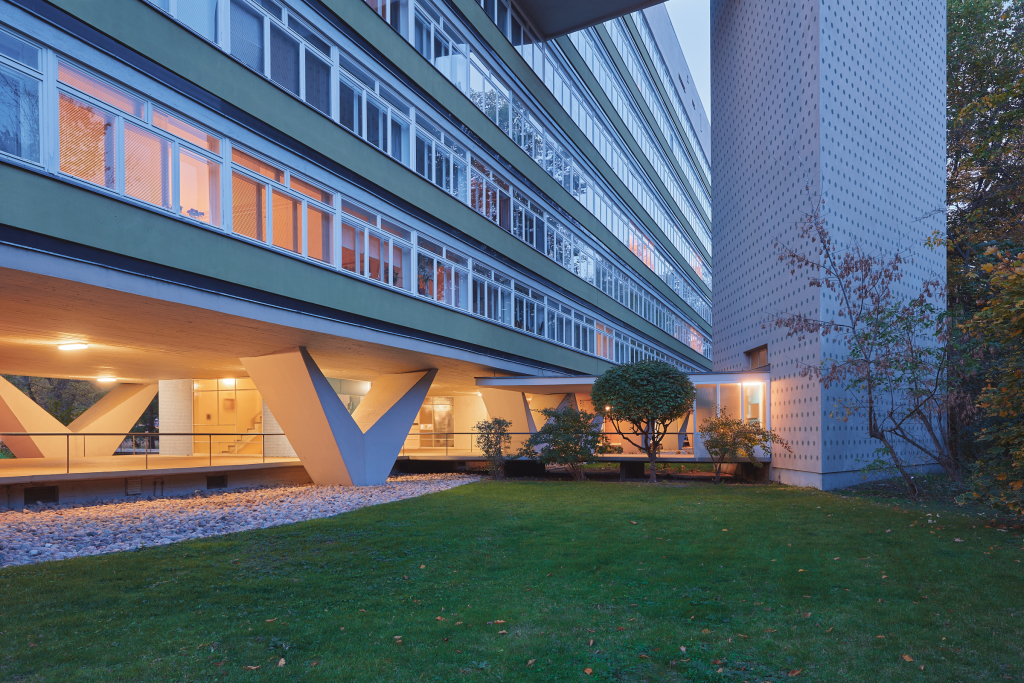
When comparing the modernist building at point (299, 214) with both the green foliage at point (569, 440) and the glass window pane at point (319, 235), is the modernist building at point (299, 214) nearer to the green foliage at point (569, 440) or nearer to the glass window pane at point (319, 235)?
→ the glass window pane at point (319, 235)

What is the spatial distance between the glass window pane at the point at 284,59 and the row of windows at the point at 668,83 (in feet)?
112

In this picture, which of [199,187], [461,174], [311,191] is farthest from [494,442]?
[199,187]

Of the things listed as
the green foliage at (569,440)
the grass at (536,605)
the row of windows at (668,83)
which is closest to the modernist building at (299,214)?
the green foliage at (569,440)

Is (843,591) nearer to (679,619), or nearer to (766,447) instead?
(679,619)

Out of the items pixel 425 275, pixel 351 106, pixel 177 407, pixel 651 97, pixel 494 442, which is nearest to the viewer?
pixel 351 106

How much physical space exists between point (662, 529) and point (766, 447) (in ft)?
36.9

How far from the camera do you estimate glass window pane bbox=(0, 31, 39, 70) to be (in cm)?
958

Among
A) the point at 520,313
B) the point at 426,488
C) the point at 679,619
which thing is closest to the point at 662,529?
the point at 679,619

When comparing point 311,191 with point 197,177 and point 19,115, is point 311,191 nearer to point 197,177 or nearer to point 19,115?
point 197,177

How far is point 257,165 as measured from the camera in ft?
46.4

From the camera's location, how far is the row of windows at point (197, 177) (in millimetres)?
10000

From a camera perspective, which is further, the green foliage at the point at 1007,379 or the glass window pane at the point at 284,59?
the glass window pane at the point at 284,59

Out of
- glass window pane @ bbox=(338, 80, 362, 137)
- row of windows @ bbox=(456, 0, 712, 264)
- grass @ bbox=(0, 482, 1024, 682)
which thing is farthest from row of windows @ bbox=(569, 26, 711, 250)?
grass @ bbox=(0, 482, 1024, 682)

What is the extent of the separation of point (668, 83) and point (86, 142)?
52282mm
